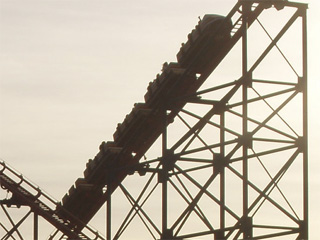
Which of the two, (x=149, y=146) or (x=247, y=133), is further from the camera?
(x=149, y=146)

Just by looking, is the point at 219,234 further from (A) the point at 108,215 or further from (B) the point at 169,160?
(A) the point at 108,215

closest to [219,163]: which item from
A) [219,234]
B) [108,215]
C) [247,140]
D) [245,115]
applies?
[247,140]

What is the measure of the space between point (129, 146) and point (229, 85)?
7.15 m

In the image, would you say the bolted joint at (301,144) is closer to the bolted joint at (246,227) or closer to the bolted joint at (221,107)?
the bolted joint at (246,227)

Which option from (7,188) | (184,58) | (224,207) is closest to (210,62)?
(184,58)

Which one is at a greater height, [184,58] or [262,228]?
[184,58]

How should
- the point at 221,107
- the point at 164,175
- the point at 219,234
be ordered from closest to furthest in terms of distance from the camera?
the point at 219,234 < the point at 221,107 < the point at 164,175

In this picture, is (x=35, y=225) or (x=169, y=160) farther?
(x=35, y=225)

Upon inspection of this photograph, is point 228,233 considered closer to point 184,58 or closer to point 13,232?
point 184,58

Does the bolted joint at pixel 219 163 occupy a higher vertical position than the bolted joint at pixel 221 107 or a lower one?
lower

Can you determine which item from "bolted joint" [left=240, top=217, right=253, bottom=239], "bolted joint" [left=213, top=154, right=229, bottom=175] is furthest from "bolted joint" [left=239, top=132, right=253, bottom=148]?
"bolted joint" [left=240, top=217, right=253, bottom=239]

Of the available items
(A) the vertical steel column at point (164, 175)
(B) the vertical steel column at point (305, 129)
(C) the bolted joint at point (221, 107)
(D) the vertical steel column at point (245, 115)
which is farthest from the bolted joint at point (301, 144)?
(A) the vertical steel column at point (164, 175)

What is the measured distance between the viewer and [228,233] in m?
71.7

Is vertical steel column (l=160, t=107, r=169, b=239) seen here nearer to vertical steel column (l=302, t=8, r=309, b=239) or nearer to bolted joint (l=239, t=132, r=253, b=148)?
bolted joint (l=239, t=132, r=253, b=148)
